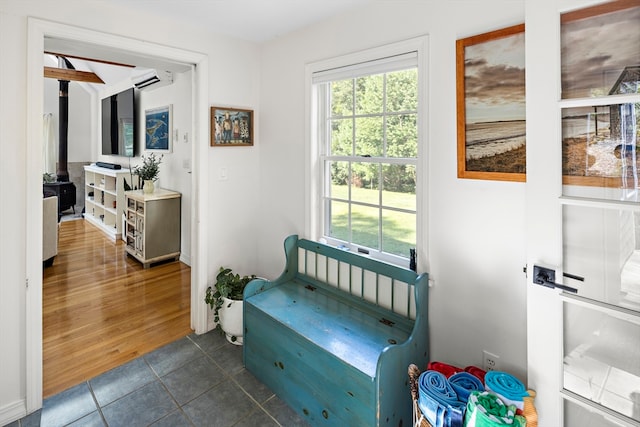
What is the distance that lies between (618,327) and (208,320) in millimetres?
2570

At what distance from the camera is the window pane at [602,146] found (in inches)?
43.0

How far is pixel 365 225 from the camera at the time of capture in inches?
92.0

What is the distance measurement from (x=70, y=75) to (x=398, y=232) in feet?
20.6

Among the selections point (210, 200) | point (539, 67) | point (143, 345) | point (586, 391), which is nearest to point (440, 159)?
point (539, 67)

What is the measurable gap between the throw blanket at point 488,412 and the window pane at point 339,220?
137 cm

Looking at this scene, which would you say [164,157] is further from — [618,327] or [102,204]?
[618,327]

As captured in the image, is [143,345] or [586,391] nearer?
[586,391]

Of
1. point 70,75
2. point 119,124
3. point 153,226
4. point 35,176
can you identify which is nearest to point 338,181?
point 35,176

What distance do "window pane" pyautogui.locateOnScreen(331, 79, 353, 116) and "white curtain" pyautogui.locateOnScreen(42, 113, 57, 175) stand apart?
733 cm

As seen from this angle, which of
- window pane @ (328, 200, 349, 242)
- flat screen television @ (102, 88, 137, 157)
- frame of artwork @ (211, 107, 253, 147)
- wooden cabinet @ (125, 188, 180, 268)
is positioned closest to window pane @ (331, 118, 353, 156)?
window pane @ (328, 200, 349, 242)

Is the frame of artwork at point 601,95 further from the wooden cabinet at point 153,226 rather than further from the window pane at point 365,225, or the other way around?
the wooden cabinet at point 153,226

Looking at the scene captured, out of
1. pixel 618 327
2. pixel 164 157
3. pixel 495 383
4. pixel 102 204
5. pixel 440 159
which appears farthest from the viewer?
pixel 102 204

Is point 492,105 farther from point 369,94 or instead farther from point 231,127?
point 231,127

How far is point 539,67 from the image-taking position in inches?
48.8
